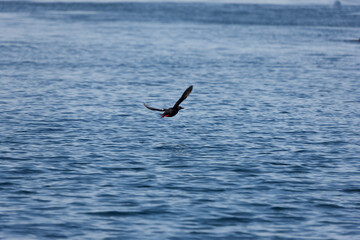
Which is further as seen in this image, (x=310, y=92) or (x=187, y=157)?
(x=310, y=92)

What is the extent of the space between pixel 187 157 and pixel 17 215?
735 centimetres

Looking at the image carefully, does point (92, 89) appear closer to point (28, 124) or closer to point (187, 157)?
point (28, 124)

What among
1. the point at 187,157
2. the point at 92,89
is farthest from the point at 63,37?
the point at 187,157

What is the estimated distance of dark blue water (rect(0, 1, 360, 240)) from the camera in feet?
49.6

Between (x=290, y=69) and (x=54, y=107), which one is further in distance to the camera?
(x=290, y=69)

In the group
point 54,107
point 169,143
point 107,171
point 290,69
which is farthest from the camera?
point 290,69

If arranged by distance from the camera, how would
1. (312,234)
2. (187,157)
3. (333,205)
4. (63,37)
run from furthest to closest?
(63,37) < (187,157) < (333,205) < (312,234)

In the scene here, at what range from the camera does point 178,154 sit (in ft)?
70.8

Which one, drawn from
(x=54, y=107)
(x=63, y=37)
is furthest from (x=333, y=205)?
(x=63, y=37)

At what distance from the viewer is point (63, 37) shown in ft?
260

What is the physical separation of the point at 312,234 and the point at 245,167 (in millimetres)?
5700

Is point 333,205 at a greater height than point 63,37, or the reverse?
point 333,205

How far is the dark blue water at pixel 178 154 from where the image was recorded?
15.1m

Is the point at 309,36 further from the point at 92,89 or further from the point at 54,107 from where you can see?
the point at 54,107
